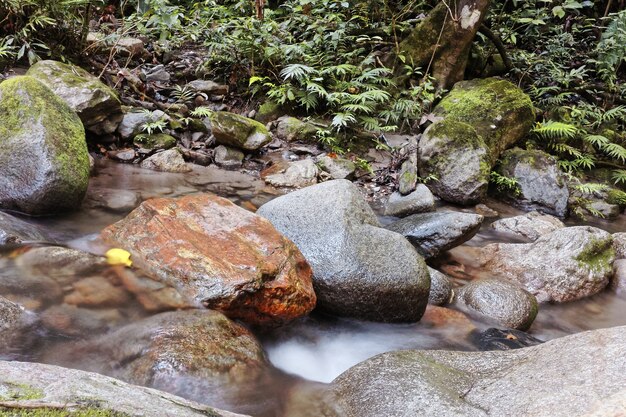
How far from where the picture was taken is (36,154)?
3863 mm

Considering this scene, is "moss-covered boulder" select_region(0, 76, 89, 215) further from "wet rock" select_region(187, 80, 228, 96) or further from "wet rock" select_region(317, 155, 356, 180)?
"wet rock" select_region(187, 80, 228, 96)

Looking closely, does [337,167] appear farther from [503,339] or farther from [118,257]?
[118,257]

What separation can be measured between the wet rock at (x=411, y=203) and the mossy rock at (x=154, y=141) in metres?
3.59

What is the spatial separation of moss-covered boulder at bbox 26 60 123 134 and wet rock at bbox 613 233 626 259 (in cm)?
722

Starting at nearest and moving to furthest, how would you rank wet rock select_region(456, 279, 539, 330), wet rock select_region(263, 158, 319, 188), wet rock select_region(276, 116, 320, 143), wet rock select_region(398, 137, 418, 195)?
1. wet rock select_region(456, 279, 539, 330)
2. wet rock select_region(398, 137, 418, 195)
3. wet rock select_region(263, 158, 319, 188)
4. wet rock select_region(276, 116, 320, 143)

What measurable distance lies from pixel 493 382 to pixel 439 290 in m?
1.80

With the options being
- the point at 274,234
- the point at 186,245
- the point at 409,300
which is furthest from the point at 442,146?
the point at 186,245

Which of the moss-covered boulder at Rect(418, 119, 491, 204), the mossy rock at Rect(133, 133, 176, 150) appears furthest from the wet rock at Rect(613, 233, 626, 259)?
the mossy rock at Rect(133, 133, 176, 150)

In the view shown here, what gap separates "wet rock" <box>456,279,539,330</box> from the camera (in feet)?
12.5

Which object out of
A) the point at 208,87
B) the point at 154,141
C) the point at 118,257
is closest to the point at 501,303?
the point at 118,257

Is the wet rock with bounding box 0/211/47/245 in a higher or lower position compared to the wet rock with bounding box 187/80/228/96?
lower

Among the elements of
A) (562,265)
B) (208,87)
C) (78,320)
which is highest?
(208,87)

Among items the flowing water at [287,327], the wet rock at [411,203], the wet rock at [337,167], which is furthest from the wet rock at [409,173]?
the flowing water at [287,327]

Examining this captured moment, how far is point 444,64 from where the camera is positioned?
839 cm
